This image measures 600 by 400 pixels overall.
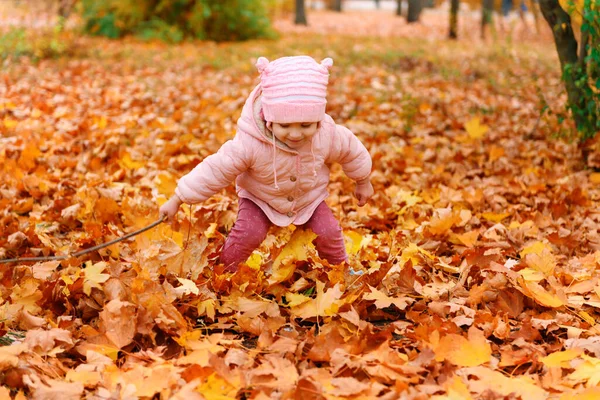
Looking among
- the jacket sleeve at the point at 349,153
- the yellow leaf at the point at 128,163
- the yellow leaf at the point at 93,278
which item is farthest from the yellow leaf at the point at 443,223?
the yellow leaf at the point at 128,163

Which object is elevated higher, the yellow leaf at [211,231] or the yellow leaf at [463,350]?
the yellow leaf at [463,350]

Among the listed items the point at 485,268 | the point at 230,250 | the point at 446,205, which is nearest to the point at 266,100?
the point at 230,250

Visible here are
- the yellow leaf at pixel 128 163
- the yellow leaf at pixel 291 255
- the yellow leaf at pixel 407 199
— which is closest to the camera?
the yellow leaf at pixel 291 255

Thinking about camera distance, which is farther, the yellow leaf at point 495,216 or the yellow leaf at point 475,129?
the yellow leaf at point 475,129

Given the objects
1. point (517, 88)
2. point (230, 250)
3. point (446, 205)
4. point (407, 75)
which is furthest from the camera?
point (407, 75)

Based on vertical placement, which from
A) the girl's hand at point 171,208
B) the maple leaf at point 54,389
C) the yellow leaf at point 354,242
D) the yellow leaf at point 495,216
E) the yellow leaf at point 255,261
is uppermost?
the girl's hand at point 171,208

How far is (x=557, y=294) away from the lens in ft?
8.32

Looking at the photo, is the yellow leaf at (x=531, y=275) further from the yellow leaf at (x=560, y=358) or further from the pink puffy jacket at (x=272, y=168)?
the pink puffy jacket at (x=272, y=168)

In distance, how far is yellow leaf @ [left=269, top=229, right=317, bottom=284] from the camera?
9.02 ft

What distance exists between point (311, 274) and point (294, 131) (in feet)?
2.18

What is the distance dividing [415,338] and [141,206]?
1.95 m

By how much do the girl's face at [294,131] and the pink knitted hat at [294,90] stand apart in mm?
45

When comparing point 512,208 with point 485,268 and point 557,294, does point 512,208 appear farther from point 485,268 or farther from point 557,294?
point 557,294

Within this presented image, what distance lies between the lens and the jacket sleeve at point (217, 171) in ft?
8.66
